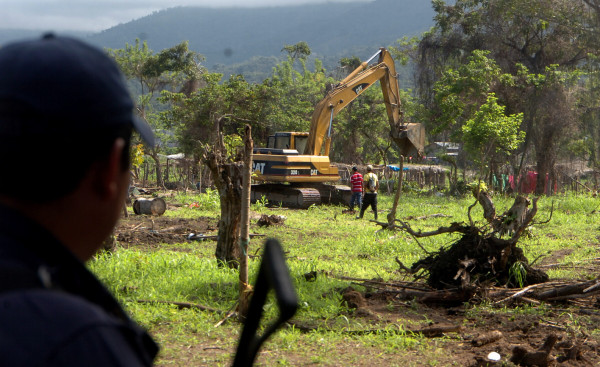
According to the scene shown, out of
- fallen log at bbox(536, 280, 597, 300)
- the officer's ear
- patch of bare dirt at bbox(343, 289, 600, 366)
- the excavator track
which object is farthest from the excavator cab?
the officer's ear

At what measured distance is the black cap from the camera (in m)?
1.01

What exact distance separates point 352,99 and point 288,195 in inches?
149

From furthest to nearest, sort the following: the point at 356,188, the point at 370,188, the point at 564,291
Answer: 1. the point at 356,188
2. the point at 370,188
3. the point at 564,291

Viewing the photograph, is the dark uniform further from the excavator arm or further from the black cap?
the excavator arm

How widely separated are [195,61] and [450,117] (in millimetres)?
18213

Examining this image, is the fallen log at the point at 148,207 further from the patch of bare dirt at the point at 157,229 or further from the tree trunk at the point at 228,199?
the tree trunk at the point at 228,199

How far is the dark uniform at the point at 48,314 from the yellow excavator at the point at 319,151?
1850cm

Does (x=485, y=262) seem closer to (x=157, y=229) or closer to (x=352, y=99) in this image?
(x=157, y=229)

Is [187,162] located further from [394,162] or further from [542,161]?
[394,162]

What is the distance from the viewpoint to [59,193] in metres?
1.08

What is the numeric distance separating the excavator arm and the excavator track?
1.46 m

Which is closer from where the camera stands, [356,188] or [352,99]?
[356,188]

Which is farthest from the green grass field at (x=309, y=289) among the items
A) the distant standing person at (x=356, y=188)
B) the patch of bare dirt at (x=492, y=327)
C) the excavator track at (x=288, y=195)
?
the excavator track at (x=288, y=195)

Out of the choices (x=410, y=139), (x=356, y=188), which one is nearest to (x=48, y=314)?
(x=356, y=188)
